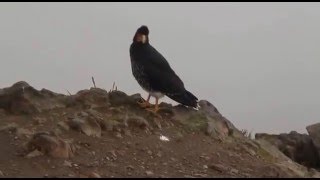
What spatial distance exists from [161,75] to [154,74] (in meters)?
0.12

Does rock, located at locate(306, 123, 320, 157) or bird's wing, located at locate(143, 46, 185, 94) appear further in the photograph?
rock, located at locate(306, 123, 320, 157)

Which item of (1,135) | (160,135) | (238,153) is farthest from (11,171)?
(238,153)

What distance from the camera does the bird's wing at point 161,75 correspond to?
Answer: 9.34 meters

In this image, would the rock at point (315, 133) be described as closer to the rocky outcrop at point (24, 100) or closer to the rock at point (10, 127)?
the rocky outcrop at point (24, 100)

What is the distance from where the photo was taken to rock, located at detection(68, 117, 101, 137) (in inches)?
296

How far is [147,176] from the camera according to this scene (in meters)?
6.70

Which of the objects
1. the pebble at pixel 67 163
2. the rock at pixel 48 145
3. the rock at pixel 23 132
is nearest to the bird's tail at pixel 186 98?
the rock at pixel 23 132

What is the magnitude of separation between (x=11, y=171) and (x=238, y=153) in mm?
3454

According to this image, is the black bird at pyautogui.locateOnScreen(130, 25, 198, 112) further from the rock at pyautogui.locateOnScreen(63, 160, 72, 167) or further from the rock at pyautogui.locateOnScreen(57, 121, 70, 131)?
the rock at pyautogui.locateOnScreen(63, 160, 72, 167)

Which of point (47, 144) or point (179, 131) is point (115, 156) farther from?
point (179, 131)

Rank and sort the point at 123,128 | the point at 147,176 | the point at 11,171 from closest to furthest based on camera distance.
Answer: the point at 11,171 < the point at 147,176 < the point at 123,128

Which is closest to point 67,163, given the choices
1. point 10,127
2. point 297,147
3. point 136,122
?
point 10,127

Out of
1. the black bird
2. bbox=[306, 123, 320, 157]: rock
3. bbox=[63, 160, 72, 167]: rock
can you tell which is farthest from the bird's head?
bbox=[306, 123, 320, 157]: rock

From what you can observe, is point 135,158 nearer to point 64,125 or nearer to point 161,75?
point 64,125
